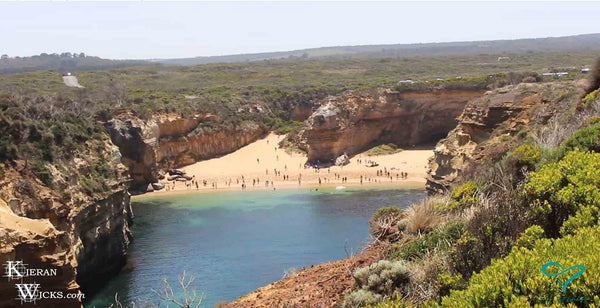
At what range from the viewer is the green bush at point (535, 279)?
595cm

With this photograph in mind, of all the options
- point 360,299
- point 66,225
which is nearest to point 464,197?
point 360,299

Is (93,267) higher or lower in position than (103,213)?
lower

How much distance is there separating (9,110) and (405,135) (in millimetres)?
48739

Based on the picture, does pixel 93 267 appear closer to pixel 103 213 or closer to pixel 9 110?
pixel 103 213

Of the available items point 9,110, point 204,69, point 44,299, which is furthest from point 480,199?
point 204,69

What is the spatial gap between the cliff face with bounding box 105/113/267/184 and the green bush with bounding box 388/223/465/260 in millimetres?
48374

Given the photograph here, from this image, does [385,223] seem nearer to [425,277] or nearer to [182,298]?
[425,277]

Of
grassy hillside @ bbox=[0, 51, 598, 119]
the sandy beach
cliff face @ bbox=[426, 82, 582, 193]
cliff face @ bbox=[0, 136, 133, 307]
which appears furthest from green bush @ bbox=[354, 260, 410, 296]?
grassy hillside @ bbox=[0, 51, 598, 119]

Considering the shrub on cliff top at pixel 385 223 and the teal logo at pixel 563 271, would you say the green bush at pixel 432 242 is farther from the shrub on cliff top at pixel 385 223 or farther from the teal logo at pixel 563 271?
the teal logo at pixel 563 271

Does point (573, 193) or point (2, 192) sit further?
point (2, 192)

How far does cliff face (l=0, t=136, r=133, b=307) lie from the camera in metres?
19.4

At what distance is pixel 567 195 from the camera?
9.30 meters

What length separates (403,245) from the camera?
12.3 meters

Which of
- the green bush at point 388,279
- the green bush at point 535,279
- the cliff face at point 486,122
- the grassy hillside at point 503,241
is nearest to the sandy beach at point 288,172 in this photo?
the cliff face at point 486,122
